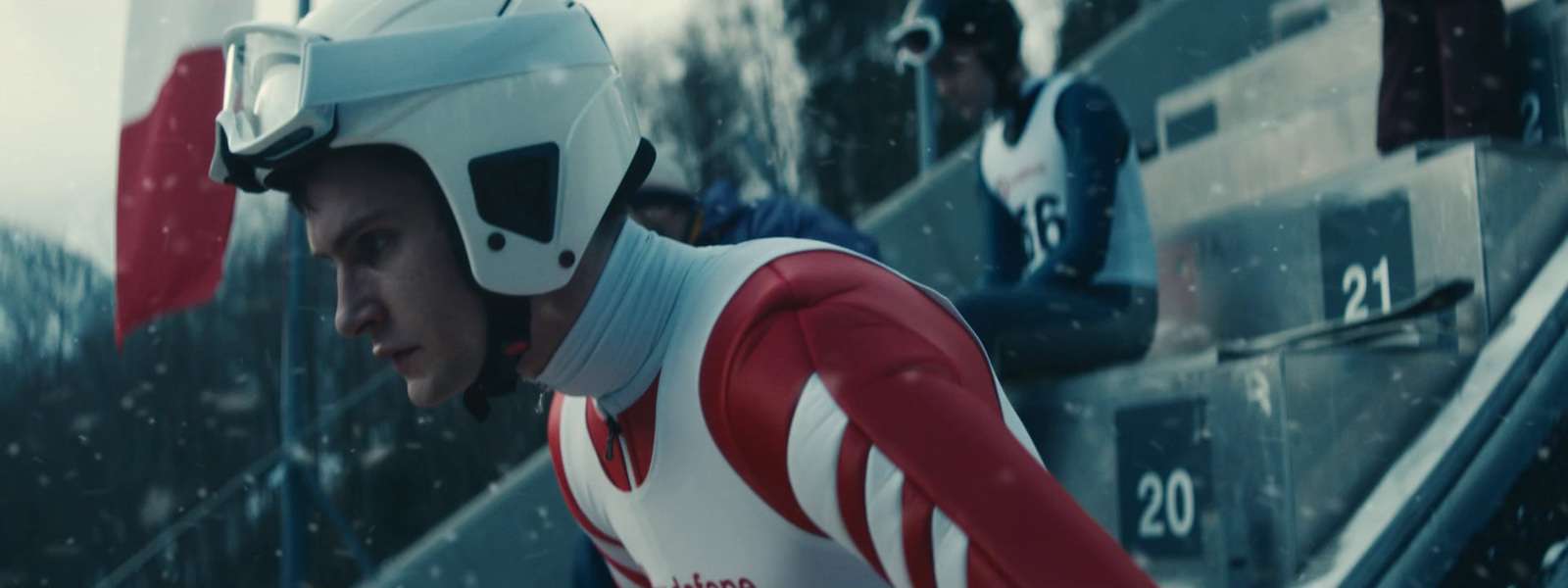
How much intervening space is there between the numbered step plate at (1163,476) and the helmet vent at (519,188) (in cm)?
169

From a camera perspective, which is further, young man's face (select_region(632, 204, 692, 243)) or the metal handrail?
young man's face (select_region(632, 204, 692, 243))

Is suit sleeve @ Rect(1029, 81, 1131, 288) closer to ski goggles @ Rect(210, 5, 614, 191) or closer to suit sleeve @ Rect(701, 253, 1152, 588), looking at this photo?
ski goggles @ Rect(210, 5, 614, 191)

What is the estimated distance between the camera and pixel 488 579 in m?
4.89

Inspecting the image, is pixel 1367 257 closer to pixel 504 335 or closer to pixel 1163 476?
pixel 1163 476

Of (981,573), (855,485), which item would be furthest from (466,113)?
(981,573)

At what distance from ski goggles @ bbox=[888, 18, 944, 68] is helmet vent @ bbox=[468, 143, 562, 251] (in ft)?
7.02

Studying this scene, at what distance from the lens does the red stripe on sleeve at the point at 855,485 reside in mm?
1446

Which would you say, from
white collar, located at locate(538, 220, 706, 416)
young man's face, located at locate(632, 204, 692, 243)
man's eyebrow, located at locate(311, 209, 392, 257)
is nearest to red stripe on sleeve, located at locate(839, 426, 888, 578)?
white collar, located at locate(538, 220, 706, 416)

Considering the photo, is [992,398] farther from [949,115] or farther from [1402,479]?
[949,115]

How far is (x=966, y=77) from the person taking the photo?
3918 mm

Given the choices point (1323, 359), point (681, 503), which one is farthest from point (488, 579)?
point (681, 503)

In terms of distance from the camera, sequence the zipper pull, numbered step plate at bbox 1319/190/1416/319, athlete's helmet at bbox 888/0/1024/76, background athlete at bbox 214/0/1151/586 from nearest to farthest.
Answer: background athlete at bbox 214/0/1151/586, the zipper pull, numbered step plate at bbox 1319/190/1416/319, athlete's helmet at bbox 888/0/1024/76

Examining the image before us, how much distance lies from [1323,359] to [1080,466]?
0.78 metres

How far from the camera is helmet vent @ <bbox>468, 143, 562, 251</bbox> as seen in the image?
6.13ft
